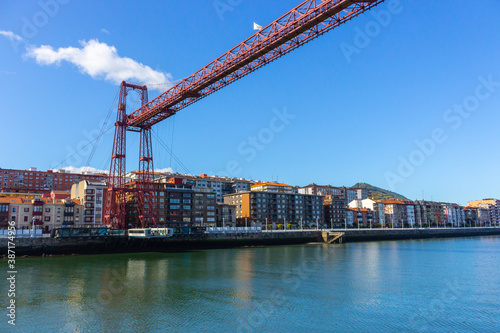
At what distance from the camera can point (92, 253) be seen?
4962 centimetres

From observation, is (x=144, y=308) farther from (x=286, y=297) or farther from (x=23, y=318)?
(x=286, y=297)

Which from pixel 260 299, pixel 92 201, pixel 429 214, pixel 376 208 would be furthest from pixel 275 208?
pixel 429 214

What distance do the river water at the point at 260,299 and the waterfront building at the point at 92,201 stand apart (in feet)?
104

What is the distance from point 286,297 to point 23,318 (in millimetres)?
13349

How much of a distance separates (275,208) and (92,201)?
4142 centimetres

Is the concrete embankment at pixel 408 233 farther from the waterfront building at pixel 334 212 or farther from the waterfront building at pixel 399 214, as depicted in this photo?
the waterfront building at pixel 399 214

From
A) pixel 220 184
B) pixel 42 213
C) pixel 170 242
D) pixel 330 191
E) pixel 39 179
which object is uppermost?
pixel 39 179

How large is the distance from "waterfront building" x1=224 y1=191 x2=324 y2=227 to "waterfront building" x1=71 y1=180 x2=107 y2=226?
3217 centimetres

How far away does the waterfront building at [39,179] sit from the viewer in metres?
109

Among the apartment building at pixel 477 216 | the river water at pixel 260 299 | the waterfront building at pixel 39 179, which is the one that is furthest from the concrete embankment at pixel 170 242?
the apartment building at pixel 477 216

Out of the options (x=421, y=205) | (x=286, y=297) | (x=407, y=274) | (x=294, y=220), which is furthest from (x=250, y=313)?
(x=421, y=205)

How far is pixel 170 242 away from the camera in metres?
56.4

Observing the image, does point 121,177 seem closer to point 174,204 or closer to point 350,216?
point 174,204

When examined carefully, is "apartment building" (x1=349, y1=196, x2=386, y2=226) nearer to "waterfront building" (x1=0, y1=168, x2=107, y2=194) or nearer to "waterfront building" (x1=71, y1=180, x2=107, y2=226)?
"waterfront building" (x1=71, y1=180, x2=107, y2=226)
